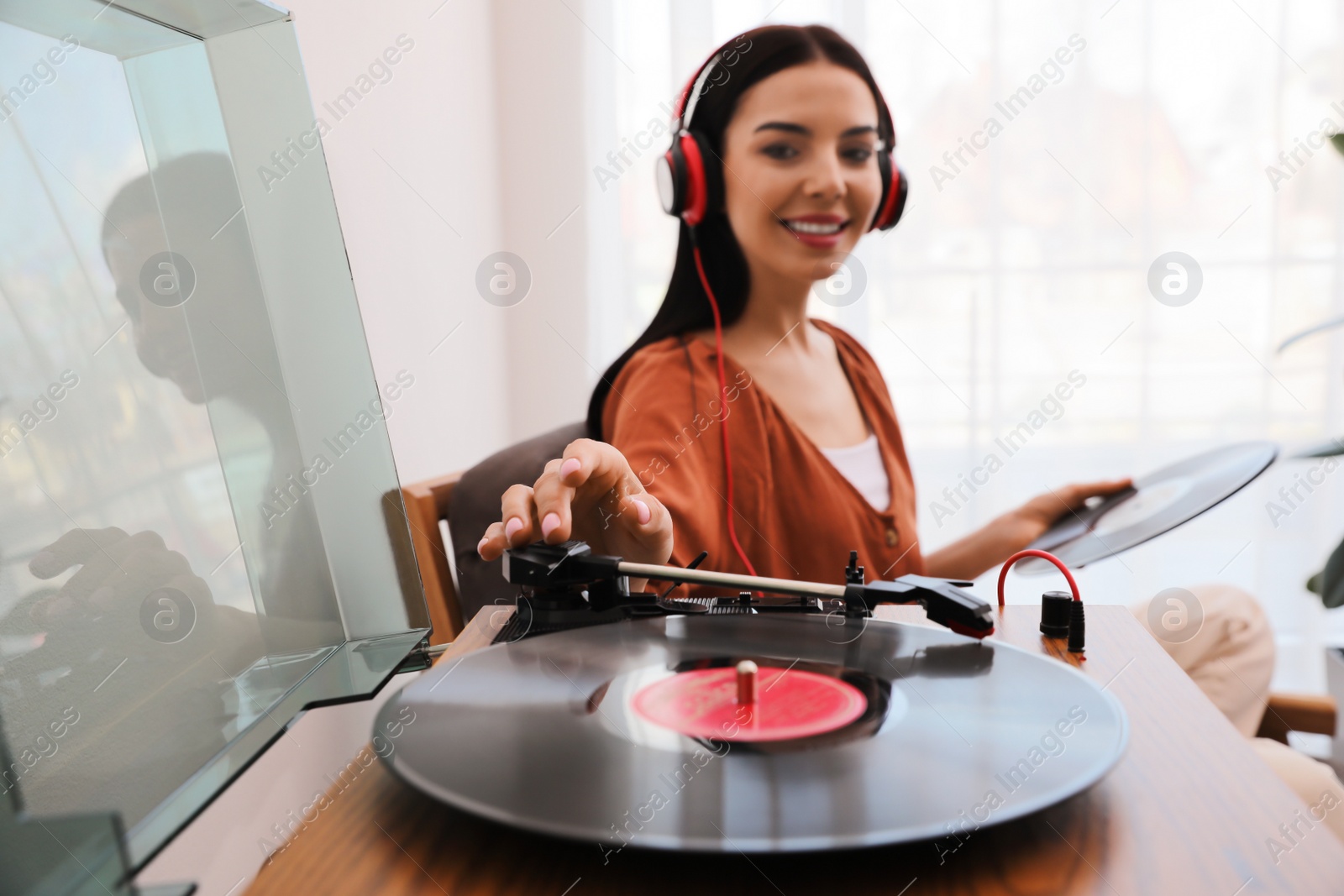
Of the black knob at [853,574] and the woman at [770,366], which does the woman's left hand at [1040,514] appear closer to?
the woman at [770,366]

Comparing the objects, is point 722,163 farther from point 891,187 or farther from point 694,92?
point 891,187

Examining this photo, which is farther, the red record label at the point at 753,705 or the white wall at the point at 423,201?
the white wall at the point at 423,201

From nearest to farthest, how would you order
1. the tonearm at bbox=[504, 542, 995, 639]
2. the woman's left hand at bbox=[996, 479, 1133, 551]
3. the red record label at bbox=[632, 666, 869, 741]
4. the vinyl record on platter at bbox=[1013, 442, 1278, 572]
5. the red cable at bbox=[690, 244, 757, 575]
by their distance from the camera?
the red record label at bbox=[632, 666, 869, 741] → the tonearm at bbox=[504, 542, 995, 639] → the vinyl record on platter at bbox=[1013, 442, 1278, 572] → the red cable at bbox=[690, 244, 757, 575] → the woman's left hand at bbox=[996, 479, 1133, 551]

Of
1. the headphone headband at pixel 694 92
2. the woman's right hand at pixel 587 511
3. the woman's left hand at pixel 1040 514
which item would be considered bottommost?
the woman's left hand at pixel 1040 514

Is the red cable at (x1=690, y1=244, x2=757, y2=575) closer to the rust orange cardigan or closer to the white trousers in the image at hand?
the rust orange cardigan

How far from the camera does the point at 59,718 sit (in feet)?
1.15

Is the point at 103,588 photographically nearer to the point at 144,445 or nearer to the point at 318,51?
the point at 144,445

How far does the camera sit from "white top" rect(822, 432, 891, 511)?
4.18 ft

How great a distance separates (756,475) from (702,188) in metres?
0.39

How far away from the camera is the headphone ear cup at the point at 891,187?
1263 millimetres

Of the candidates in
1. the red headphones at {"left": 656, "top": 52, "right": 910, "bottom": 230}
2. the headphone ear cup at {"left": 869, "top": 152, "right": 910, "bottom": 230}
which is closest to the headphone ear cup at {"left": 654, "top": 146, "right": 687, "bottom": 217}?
the red headphones at {"left": 656, "top": 52, "right": 910, "bottom": 230}

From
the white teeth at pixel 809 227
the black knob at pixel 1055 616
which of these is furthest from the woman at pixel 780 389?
the black knob at pixel 1055 616

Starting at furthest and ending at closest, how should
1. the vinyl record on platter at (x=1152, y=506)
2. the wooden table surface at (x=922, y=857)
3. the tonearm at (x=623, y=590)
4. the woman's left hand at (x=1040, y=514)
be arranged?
the woman's left hand at (x=1040, y=514) → the vinyl record on platter at (x=1152, y=506) → the tonearm at (x=623, y=590) → the wooden table surface at (x=922, y=857)

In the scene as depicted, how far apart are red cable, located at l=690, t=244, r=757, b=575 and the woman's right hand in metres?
0.25
